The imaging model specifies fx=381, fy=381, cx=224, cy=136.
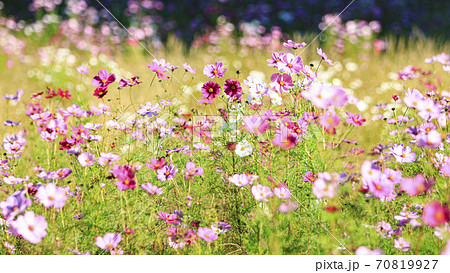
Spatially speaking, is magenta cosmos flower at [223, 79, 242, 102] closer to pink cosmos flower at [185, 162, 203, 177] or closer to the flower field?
the flower field

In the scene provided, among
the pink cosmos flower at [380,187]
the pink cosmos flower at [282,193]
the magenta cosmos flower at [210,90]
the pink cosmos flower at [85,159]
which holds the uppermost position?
the magenta cosmos flower at [210,90]

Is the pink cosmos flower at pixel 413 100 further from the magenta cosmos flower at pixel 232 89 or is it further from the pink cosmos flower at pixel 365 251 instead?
the magenta cosmos flower at pixel 232 89

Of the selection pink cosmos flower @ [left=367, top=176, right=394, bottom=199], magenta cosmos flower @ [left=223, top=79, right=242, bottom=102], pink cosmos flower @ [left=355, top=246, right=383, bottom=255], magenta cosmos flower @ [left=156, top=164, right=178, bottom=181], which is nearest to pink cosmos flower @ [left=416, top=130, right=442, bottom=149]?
pink cosmos flower @ [left=367, top=176, right=394, bottom=199]

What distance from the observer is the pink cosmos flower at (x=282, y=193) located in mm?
1211

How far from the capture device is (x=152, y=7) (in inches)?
254

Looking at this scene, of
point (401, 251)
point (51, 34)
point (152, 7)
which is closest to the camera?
point (401, 251)

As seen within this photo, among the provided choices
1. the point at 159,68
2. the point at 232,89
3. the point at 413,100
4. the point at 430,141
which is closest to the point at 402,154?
the point at 413,100

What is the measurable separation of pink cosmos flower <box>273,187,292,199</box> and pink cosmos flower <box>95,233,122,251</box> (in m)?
0.51

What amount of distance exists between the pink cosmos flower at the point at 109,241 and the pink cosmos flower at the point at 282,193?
514mm

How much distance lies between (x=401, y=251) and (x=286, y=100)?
77cm

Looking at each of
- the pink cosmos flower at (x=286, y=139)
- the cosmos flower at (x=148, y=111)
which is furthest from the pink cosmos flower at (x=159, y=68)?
the pink cosmos flower at (x=286, y=139)
